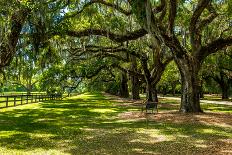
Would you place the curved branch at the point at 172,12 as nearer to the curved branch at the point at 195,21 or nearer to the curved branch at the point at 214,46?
the curved branch at the point at 195,21

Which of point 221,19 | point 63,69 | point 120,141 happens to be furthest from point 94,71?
point 120,141

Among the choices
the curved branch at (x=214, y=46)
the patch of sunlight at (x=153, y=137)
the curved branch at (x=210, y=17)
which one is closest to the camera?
the patch of sunlight at (x=153, y=137)

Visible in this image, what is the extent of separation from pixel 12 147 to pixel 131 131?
17.0 feet

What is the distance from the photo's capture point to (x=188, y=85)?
2361 cm

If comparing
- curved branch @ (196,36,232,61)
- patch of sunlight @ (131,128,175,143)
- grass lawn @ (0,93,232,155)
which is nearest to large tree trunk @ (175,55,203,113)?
curved branch @ (196,36,232,61)

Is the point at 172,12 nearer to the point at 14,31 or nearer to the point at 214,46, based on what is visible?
the point at 214,46

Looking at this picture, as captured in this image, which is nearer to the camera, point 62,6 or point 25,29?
point 25,29

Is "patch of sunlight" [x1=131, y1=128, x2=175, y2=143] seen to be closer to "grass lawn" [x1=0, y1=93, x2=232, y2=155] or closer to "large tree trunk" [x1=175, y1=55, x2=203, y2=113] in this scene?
"grass lawn" [x1=0, y1=93, x2=232, y2=155]

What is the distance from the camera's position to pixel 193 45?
80.9 feet

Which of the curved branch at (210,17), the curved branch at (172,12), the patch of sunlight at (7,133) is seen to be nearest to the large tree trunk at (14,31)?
the patch of sunlight at (7,133)

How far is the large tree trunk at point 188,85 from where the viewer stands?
23.5 metres

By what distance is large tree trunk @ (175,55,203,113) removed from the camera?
23.5 metres

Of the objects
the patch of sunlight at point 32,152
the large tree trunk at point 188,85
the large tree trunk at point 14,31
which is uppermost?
the large tree trunk at point 14,31

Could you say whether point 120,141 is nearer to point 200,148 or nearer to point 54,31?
point 200,148
